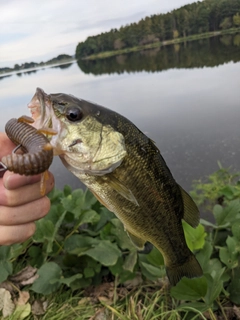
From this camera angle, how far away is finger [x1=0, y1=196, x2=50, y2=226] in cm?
191

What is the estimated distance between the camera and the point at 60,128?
177 cm

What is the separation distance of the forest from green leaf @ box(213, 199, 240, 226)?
218ft

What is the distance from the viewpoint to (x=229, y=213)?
3.37 meters

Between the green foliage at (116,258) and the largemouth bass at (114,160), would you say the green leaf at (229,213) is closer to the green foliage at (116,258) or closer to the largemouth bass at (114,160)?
the green foliage at (116,258)

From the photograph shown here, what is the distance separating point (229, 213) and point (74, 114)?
2198 millimetres

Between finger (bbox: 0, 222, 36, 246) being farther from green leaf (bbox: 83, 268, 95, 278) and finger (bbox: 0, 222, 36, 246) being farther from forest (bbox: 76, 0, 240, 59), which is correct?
forest (bbox: 76, 0, 240, 59)

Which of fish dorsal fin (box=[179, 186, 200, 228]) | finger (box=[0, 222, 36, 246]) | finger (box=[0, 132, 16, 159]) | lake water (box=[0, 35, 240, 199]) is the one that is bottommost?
lake water (box=[0, 35, 240, 199])

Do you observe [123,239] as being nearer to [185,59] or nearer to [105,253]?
[105,253]

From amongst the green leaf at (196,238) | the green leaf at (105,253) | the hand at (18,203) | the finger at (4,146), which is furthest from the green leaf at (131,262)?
the finger at (4,146)

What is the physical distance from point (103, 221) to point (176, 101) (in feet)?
29.1

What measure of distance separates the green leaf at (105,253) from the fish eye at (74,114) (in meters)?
1.61

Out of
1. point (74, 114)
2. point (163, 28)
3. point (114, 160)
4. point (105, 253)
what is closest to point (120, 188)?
point (114, 160)

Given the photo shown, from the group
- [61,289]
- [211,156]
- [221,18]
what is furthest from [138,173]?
[221,18]

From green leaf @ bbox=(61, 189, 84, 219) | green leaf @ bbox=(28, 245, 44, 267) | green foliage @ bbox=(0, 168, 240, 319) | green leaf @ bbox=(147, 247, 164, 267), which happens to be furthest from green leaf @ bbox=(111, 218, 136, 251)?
green leaf @ bbox=(28, 245, 44, 267)
